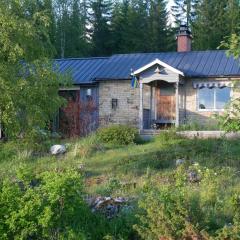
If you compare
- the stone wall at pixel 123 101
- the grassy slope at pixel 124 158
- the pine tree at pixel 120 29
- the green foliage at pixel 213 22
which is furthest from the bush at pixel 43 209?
the pine tree at pixel 120 29

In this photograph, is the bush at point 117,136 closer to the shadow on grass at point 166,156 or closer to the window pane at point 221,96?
the shadow on grass at point 166,156

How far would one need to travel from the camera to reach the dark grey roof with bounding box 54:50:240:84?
24.5 m

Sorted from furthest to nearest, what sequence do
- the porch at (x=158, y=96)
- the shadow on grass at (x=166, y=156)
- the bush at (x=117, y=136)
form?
the porch at (x=158, y=96), the bush at (x=117, y=136), the shadow on grass at (x=166, y=156)

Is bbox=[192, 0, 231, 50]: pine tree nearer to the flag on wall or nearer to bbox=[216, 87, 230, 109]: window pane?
bbox=[216, 87, 230, 109]: window pane

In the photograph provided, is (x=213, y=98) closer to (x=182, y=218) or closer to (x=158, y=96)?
(x=158, y=96)

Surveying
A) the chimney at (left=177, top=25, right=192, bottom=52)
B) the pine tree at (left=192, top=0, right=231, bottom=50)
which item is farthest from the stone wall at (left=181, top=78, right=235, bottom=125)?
the pine tree at (left=192, top=0, right=231, bottom=50)

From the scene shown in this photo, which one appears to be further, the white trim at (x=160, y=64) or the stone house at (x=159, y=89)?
the stone house at (x=159, y=89)

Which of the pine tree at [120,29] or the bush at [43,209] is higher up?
the pine tree at [120,29]

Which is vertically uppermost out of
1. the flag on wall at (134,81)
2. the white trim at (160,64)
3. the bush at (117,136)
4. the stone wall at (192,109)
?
the white trim at (160,64)

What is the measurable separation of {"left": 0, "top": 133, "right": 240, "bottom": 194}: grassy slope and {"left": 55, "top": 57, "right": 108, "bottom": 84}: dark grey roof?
865 cm

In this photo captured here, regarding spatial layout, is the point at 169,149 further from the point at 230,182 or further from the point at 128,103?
the point at 128,103

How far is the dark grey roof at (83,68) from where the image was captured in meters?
26.4

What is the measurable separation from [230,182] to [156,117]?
46.6ft

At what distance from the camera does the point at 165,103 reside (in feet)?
83.7
